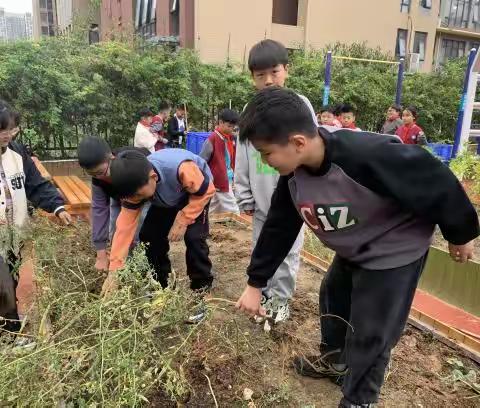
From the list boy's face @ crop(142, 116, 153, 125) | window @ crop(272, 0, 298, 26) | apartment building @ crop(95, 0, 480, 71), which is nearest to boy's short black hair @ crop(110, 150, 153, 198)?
boy's face @ crop(142, 116, 153, 125)

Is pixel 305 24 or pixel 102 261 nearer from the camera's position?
pixel 102 261

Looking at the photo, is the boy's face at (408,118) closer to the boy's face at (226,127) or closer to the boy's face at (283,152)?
the boy's face at (226,127)

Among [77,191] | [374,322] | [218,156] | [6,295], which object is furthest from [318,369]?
[77,191]

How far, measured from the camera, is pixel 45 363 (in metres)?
1.77

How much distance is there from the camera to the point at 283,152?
5.47 feet

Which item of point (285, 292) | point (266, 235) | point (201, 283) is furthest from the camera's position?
point (201, 283)

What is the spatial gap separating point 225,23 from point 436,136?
9.89 m

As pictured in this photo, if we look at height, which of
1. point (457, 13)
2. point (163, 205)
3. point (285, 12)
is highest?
point (457, 13)

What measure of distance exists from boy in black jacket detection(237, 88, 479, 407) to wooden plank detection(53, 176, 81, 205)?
345cm

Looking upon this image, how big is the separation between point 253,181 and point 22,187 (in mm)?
1479

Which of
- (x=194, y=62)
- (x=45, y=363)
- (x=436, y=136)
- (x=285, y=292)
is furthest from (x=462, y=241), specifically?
(x=436, y=136)

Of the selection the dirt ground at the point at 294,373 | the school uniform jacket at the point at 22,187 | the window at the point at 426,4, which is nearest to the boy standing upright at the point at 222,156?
the dirt ground at the point at 294,373

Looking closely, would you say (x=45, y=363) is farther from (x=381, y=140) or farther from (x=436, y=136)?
(x=436, y=136)

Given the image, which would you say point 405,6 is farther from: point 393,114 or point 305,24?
point 393,114
